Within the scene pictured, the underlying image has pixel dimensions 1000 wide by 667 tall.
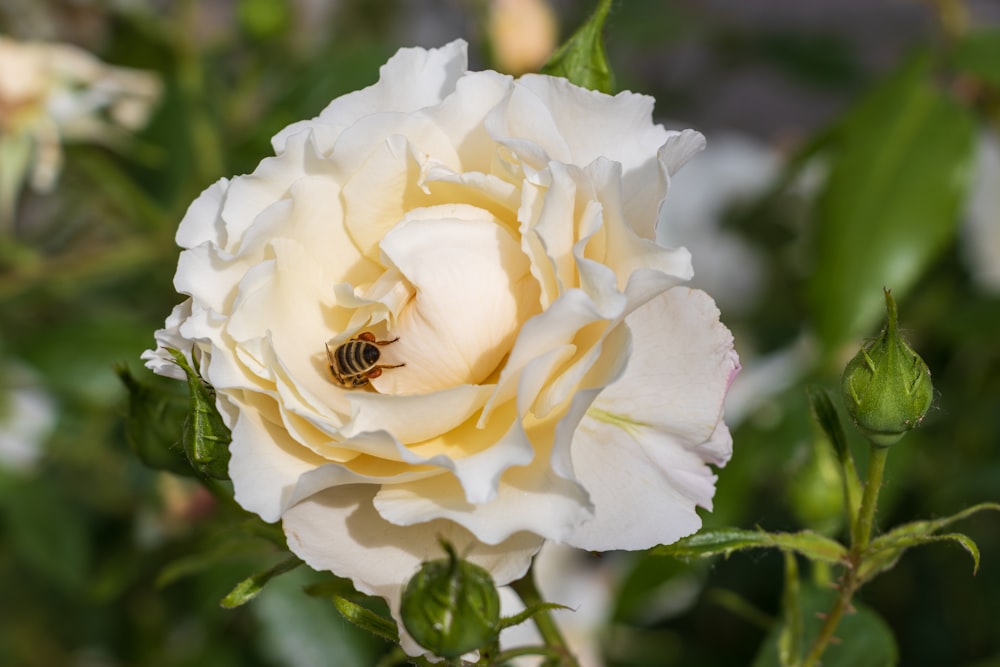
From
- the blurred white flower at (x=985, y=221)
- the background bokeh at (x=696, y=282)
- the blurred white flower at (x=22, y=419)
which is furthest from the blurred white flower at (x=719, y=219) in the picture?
the blurred white flower at (x=22, y=419)

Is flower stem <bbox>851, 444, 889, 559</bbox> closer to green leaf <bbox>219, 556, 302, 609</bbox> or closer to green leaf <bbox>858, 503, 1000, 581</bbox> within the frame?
green leaf <bbox>858, 503, 1000, 581</bbox>

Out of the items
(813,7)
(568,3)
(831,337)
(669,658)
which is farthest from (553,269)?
(813,7)

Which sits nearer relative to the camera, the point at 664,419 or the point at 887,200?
the point at 664,419

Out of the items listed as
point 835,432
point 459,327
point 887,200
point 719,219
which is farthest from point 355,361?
point 719,219

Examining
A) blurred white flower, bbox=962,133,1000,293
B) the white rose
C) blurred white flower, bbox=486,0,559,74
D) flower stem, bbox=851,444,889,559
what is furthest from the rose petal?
blurred white flower, bbox=962,133,1000,293

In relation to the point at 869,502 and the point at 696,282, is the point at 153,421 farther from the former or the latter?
the point at 696,282

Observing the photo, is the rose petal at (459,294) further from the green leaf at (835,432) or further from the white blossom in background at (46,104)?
the white blossom in background at (46,104)

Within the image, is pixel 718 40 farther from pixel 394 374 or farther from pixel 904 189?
pixel 394 374

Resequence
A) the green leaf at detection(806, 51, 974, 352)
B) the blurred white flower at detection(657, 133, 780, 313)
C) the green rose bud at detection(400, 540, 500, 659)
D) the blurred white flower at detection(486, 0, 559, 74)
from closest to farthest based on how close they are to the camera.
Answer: the green rose bud at detection(400, 540, 500, 659) → the green leaf at detection(806, 51, 974, 352) → the blurred white flower at detection(486, 0, 559, 74) → the blurred white flower at detection(657, 133, 780, 313)
